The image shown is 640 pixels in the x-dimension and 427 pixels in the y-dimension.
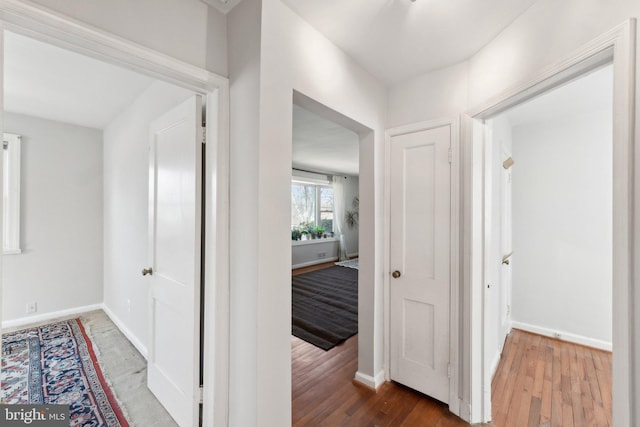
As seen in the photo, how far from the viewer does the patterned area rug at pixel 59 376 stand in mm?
1830

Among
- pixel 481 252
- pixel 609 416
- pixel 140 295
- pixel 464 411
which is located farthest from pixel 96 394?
pixel 609 416

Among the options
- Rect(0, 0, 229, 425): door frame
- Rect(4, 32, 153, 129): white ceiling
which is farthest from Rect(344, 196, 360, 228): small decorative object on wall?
Rect(0, 0, 229, 425): door frame

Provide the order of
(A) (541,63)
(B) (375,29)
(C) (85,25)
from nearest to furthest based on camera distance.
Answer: (C) (85,25) < (A) (541,63) < (B) (375,29)

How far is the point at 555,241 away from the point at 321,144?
3.36m

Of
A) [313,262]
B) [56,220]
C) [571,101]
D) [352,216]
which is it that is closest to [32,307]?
[56,220]

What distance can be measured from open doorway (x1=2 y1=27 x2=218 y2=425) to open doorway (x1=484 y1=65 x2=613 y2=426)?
10.2 feet

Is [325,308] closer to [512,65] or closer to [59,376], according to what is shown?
[59,376]

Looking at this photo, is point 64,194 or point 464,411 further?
point 64,194

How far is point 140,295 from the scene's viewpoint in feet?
8.45

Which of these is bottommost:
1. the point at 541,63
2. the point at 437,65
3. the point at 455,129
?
the point at 455,129

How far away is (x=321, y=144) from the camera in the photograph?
14.4 ft

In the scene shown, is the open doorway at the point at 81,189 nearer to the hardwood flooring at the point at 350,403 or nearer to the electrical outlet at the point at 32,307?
the electrical outlet at the point at 32,307

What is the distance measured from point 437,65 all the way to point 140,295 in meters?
3.31

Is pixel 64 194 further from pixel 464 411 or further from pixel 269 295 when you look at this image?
pixel 464 411
